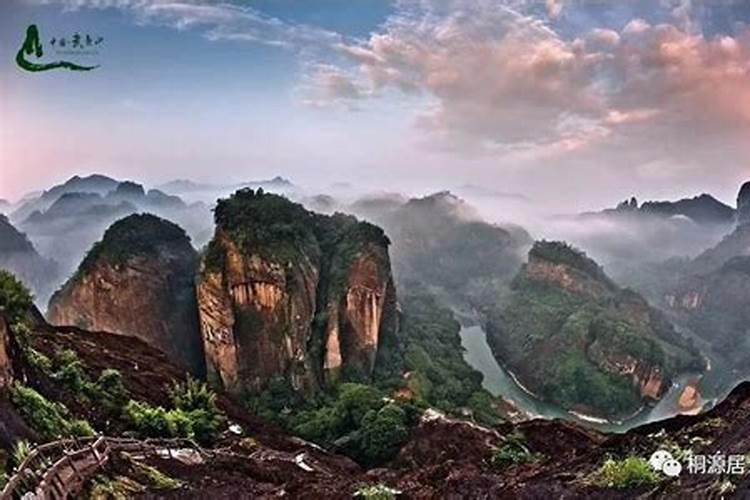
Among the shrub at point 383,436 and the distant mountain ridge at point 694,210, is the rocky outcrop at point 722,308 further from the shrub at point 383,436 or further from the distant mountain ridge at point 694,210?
the shrub at point 383,436

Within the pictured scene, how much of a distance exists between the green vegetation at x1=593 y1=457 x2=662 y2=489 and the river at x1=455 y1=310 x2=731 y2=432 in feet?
62.3

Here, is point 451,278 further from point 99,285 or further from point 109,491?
point 109,491

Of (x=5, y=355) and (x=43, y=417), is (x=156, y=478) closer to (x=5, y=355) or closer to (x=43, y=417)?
(x=43, y=417)

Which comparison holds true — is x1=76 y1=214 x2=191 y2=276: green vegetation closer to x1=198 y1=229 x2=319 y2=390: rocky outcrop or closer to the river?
x1=198 y1=229 x2=319 y2=390: rocky outcrop

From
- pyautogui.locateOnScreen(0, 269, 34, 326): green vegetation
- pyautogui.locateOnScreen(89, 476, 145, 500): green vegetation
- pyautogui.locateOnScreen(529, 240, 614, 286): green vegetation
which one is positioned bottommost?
pyautogui.locateOnScreen(89, 476, 145, 500): green vegetation

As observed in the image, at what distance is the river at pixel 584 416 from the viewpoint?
2438cm

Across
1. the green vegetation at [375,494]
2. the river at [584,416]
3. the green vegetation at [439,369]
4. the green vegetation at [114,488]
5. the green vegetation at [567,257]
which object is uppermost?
the green vegetation at [567,257]

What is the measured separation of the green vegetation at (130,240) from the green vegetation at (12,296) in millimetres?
15847

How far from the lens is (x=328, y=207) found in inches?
1109

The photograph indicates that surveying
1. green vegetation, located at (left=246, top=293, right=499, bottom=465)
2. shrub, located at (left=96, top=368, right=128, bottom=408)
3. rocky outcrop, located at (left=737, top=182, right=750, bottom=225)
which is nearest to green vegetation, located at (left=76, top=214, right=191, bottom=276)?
green vegetation, located at (left=246, top=293, right=499, bottom=465)

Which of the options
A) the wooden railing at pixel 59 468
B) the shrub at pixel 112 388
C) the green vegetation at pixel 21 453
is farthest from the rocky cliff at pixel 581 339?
the green vegetation at pixel 21 453

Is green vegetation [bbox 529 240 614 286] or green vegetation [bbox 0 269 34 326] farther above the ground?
green vegetation [bbox 529 240 614 286]

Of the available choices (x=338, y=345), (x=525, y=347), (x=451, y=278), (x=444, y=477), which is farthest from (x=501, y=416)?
(x=451, y=278)

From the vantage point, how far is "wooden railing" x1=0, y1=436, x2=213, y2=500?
3.63 m
